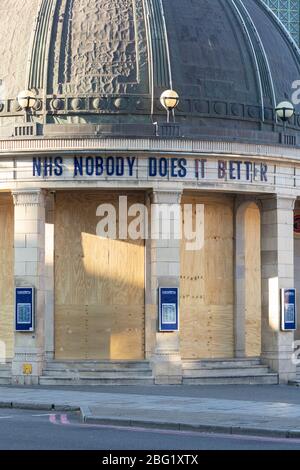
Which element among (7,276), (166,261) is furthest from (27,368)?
(166,261)

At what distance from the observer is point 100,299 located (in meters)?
38.1

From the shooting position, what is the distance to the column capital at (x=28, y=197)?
121 ft

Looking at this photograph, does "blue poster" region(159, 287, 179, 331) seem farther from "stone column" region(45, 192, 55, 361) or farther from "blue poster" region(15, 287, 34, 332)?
"blue poster" region(15, 287, 34, 332)

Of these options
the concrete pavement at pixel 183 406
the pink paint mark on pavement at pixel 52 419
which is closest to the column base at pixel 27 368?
the concrete pavement at pixel 183 406

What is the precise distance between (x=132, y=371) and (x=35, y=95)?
30.3 ft

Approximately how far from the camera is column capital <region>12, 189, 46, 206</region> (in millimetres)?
36750

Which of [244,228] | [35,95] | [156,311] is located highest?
[35,95]

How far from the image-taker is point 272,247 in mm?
38844

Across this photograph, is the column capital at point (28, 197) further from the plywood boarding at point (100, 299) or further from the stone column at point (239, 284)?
the stone column at point (239, 284)

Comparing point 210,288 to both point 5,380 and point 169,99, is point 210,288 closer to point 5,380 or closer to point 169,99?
point 169,99

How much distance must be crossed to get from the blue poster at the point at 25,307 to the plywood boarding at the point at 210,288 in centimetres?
491
